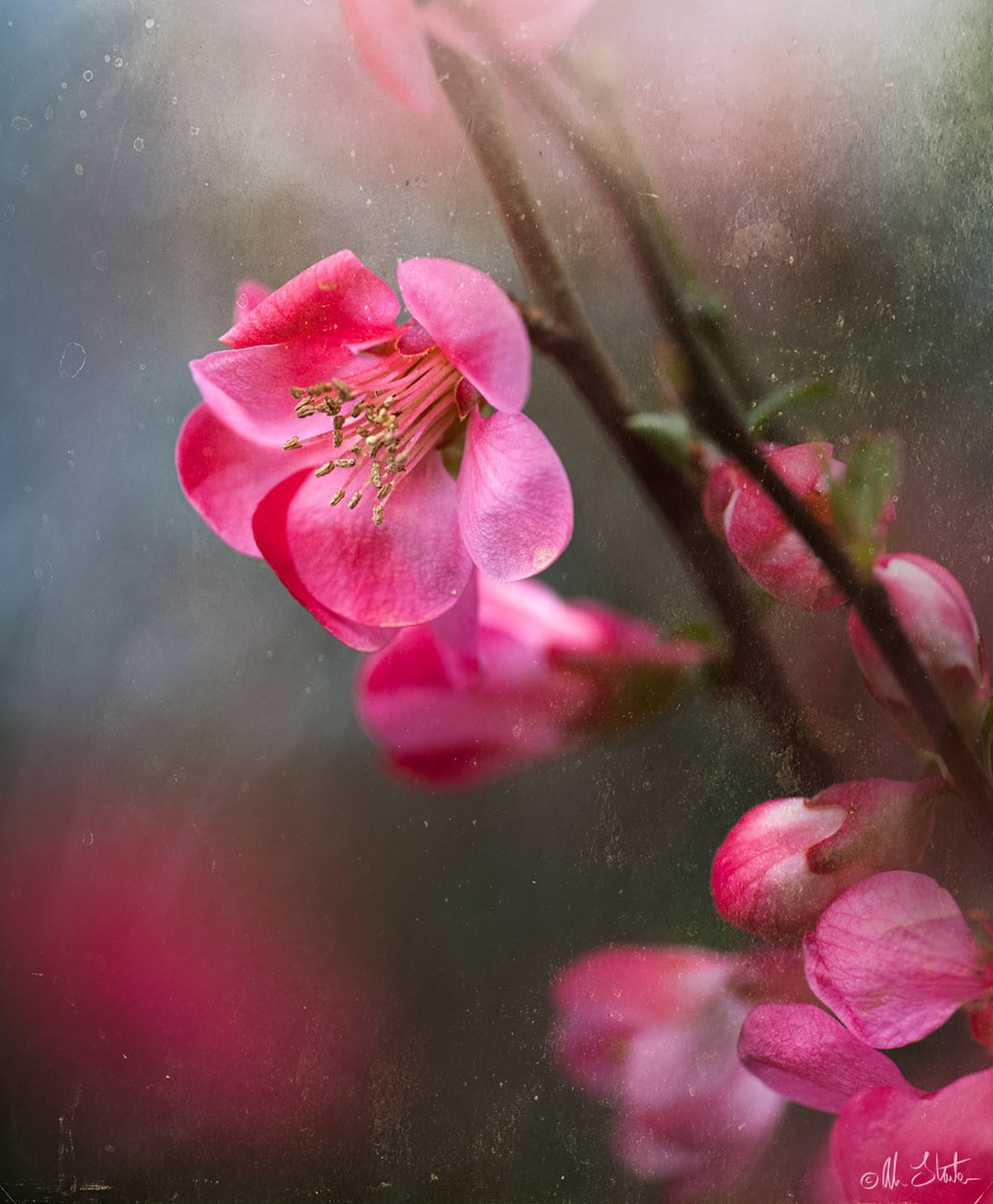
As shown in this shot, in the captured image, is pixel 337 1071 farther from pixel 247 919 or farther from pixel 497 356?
pixel 497 356

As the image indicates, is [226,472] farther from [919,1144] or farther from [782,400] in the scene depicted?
[919,1144]

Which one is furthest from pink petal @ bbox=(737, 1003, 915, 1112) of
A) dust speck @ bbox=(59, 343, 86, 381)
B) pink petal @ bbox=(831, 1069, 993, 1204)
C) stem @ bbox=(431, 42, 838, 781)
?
dust speck @ bbox=(59, 343, 86, 381)

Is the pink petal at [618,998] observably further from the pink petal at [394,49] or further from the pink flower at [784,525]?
the pink petal at [394,49]

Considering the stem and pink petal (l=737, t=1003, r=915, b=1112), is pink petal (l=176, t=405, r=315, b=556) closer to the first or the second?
the stem

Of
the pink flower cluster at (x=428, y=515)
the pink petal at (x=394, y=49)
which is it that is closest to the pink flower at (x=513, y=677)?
the pink flower cluster at (x=428, y=515)

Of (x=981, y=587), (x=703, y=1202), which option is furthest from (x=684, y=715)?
(x=703, y=1202)

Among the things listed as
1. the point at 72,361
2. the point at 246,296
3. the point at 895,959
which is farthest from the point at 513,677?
the point at 72,361
